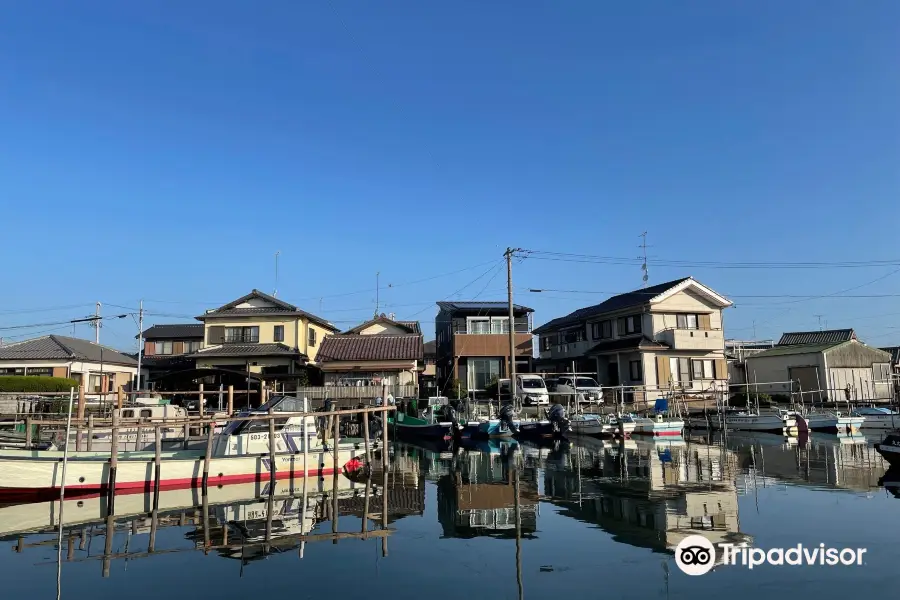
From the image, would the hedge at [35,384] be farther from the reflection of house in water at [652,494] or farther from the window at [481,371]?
the reflection of house in water at [652,494]

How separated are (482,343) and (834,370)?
2368cm

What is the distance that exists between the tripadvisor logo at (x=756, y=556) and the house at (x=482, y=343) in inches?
1199

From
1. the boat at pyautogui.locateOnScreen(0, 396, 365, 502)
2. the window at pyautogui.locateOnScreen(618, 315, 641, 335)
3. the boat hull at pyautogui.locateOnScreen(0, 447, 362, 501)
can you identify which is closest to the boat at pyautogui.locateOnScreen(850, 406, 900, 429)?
the window at pyautogui.locateOnScreen(618, 315, 641, 335)

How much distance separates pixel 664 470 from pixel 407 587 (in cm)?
1345

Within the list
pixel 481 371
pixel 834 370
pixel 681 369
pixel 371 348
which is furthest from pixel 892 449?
pixel 371 348

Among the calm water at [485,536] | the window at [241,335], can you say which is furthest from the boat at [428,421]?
the window at [241,335]

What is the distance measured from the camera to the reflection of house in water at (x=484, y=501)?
1284 centimetres

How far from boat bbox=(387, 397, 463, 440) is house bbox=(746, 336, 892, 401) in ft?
71.7

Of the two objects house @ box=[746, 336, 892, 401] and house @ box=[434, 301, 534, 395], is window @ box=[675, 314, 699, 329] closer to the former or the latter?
house @ box=[746, 336, 892, 401]

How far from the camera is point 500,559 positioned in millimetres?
10531

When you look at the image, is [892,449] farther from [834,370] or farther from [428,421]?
[834,370]

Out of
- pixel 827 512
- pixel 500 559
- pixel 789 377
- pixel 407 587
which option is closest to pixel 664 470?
pixel 827 512

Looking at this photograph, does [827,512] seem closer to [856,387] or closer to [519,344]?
[519,344]

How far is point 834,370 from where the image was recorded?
139 feet
